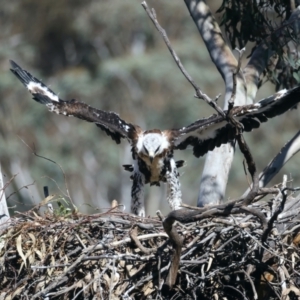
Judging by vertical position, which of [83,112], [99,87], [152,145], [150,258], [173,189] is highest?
[99,87]

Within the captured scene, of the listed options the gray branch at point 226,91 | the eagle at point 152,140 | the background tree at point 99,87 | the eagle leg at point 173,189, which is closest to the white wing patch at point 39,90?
the eagle at point 152,140

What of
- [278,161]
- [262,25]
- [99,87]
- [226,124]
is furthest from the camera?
[99,87]

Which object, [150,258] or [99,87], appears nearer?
[150,258]

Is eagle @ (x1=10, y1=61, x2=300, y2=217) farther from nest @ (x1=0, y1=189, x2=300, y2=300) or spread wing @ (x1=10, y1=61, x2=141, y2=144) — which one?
nest @ (x1=0, y1=189, x2=300, y2=300)

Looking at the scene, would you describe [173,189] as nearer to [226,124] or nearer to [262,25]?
[226,124]

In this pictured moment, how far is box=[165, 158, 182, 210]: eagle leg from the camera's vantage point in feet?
25.2

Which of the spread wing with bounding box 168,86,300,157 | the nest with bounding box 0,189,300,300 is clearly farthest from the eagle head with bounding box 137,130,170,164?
the nest with bounding box 0,189,300,300

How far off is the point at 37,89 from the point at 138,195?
1435 millimetres

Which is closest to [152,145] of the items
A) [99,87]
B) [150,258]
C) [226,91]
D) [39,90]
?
[226,91]

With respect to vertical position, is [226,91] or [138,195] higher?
[226,91]

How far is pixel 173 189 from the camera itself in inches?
302

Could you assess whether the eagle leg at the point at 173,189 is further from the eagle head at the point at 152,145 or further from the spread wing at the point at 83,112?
the spread wing at the point at 83,112

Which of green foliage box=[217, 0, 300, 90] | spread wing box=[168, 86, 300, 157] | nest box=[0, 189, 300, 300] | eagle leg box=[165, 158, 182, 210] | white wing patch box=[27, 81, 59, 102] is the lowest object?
nest box=[0, 189, 300, 300]

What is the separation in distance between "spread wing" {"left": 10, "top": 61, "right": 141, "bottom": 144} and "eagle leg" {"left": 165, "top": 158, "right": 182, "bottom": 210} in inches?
20.7
